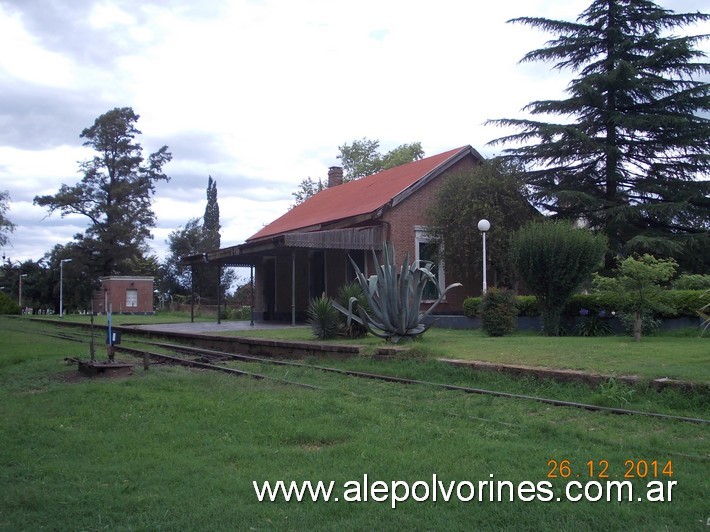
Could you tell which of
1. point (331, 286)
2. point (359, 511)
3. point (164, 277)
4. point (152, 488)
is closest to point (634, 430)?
point (359, 511)

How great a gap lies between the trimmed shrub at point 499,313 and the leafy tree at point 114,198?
45365 millimetres

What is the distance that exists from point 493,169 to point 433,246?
3.71m

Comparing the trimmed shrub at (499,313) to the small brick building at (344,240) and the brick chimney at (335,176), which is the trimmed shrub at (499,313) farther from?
the brick chimney at (335,176)

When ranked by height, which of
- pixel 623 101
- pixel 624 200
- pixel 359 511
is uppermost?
pixel 623 101

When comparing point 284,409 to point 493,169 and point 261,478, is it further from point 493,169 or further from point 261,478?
point 493,169

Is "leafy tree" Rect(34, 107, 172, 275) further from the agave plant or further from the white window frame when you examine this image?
the agave plant

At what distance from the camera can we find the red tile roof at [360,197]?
25.9 m

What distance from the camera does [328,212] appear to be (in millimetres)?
29266

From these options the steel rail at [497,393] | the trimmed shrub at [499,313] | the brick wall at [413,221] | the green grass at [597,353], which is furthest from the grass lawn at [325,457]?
the brick wall at [413,221]

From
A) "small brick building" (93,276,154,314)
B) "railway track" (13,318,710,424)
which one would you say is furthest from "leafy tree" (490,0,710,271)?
"small brick building" (93,276,154,314)

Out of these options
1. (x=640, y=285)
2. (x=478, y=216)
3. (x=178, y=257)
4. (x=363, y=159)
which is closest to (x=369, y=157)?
(x=363, y=159)
